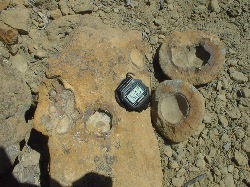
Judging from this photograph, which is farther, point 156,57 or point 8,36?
point 156,57

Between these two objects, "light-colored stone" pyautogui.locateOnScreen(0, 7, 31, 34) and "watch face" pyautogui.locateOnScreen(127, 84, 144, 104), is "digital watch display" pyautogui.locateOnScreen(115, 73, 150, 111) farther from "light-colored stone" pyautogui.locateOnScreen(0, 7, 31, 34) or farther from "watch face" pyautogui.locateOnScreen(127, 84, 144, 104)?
"light-colored stone" pyautogui.locateOnScreen(0, 7, 31, 34)

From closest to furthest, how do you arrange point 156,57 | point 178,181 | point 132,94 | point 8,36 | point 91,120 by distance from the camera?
point 91,120 < point 132,94 < point 8,36 < point 178,181 < point 156,57

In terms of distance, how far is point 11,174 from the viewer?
3.08 m

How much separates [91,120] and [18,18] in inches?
48.0

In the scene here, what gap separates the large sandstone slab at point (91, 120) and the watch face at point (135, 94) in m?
0.11

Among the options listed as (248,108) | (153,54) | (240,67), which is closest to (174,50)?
(153,54)

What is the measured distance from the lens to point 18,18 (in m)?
3.18

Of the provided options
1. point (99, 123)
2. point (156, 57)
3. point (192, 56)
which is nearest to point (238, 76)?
point (192, 56)

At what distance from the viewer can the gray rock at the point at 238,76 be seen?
340 cm

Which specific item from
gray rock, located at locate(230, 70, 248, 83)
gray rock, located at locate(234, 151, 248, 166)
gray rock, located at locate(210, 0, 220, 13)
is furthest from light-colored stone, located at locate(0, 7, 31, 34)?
gray rock, located at locate(234, 151, 248, 166)

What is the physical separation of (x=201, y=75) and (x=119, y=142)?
107 cm

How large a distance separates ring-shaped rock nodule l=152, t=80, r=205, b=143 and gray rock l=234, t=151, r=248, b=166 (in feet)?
1.57

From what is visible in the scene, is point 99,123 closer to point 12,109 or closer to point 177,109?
point 12,109

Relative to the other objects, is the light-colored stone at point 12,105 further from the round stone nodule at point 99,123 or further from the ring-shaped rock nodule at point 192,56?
the ring-shaped rock nodule at point 192,56
